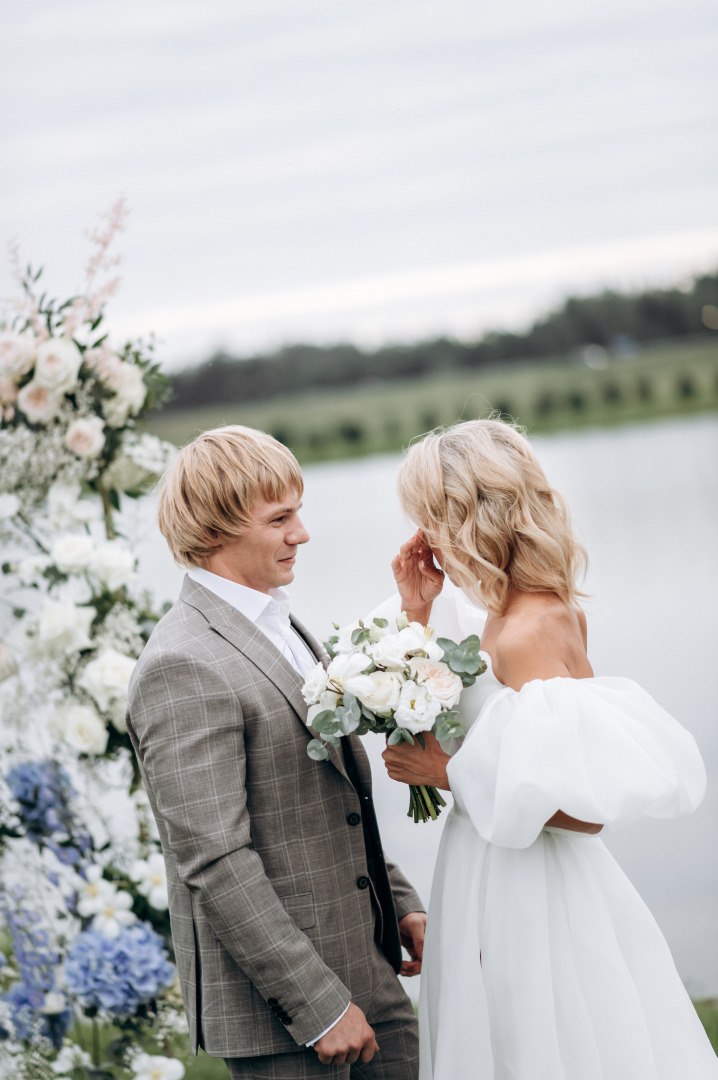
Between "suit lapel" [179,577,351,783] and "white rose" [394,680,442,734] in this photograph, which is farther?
"suit lapel" [179,577,351,783]

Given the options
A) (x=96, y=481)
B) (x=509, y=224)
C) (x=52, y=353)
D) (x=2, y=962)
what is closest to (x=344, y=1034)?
(x=2, y=962)

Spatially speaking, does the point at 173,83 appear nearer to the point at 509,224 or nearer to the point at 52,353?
the point at 52,353

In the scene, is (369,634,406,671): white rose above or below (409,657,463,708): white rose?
above

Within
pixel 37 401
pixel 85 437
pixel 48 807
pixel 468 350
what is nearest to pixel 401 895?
pixel 48 807

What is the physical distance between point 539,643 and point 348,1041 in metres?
0.97

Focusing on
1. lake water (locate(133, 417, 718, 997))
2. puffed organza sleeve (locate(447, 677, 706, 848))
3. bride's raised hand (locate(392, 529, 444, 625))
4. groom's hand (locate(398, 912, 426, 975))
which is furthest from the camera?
lake water (locate(133, 417, 718, 997))

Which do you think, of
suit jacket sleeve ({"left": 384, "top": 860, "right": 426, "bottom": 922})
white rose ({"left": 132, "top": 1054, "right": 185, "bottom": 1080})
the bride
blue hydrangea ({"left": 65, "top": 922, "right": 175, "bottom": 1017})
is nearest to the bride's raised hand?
the bride

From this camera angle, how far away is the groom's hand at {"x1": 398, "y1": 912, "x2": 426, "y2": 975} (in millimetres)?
2635

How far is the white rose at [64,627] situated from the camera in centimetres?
326

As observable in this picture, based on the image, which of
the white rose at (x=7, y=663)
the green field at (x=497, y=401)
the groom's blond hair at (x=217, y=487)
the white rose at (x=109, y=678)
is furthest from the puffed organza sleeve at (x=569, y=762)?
the green field at (x=497, y=401)

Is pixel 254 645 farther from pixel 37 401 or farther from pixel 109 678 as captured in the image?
pixel 37 401

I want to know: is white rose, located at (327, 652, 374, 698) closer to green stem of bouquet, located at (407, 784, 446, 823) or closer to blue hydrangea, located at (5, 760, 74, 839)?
green stem of bouquet, located at (407, 784, 446, 823)

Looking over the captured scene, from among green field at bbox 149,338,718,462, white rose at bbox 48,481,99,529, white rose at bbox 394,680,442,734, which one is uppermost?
green field at bbox 149,338,718,462

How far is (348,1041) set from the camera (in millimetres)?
2062
